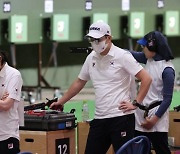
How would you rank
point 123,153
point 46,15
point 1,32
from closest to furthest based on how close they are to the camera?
point 123,153, point 1,32, point 46,15

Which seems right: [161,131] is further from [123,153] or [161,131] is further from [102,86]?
[123,153]

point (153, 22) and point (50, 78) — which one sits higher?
point (153, 22)

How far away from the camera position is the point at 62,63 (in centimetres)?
1308

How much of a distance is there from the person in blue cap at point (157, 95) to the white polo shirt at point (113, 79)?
51cm

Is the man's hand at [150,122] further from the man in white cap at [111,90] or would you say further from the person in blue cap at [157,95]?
the man in white cap at [111,90]

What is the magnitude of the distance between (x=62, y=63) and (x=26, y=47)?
1020mm

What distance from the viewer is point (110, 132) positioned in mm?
4836

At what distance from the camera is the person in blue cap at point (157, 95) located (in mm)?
5297

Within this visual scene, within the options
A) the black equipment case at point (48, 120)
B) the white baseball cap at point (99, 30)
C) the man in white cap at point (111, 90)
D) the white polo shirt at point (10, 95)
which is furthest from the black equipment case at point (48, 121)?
the white baseball cap at point (99, 30)

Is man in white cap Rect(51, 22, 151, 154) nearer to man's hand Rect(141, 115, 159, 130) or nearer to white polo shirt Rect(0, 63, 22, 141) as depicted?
man's hand Rect(141, 115, 159, 130)

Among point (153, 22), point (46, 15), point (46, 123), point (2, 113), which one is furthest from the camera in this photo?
point (153, 22)

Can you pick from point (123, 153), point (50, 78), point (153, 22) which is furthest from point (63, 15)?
point (123, 153)

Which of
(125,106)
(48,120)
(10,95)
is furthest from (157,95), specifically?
(10,95)

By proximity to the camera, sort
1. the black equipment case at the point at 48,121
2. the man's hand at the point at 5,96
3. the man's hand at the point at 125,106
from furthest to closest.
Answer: the black equipment case at the point at 48,121 → the man's hand at the point at 125,106 → the man's hand at the point at 5,96
